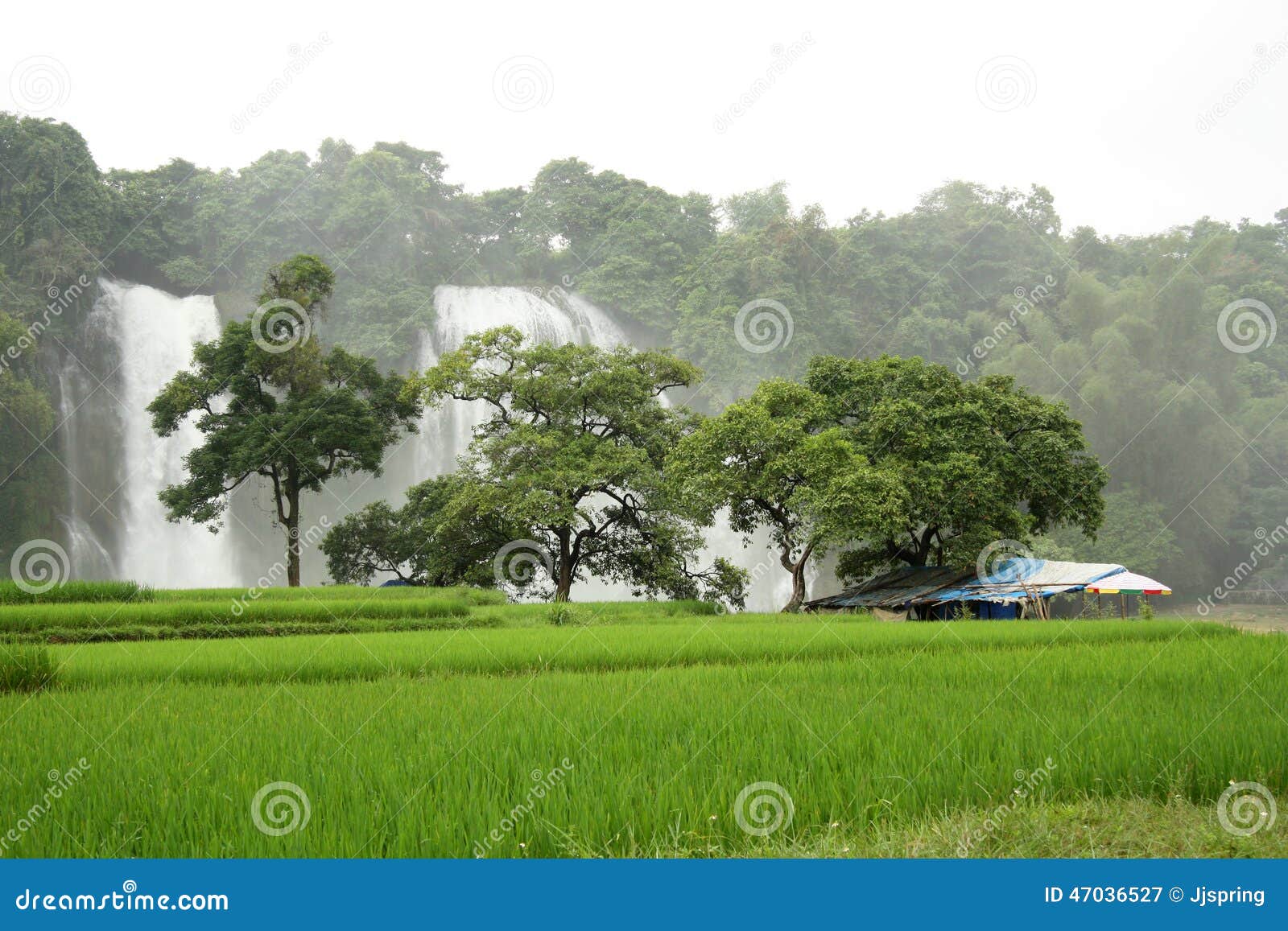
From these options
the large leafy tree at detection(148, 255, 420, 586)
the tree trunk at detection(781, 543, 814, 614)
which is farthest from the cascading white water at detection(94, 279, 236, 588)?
the tree trunk at detection(781, 543, 814, 614)

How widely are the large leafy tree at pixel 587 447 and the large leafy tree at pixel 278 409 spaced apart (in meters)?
2.91

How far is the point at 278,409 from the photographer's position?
28625 mm

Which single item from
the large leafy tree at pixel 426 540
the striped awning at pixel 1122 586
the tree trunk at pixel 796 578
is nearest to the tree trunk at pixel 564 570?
the large leafy tree at pixel 426 540

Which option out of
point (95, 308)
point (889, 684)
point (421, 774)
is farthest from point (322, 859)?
point (95, 308)

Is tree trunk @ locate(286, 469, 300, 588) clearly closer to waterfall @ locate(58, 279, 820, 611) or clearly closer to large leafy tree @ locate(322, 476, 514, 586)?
large leafy tree @ locate(322, 476, 514, 586)

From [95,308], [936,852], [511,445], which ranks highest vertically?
[95,308]

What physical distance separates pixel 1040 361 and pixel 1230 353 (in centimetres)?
868

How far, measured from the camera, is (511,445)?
26.7 metres

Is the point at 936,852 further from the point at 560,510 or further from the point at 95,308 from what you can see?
the point at 95,308

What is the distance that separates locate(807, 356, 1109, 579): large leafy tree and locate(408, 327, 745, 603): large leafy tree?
5.20 meters

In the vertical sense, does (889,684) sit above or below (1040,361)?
below

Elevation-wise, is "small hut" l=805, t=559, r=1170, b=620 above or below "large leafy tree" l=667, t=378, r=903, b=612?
below

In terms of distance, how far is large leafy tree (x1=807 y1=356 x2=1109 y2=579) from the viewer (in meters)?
25.6

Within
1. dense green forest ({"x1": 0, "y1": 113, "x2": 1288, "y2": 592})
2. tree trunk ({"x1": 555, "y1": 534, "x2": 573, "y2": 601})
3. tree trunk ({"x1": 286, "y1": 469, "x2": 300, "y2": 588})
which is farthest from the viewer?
dense green forest ({"x1": 0, "y1": 113, "x2": 1288, "y2": 592})
